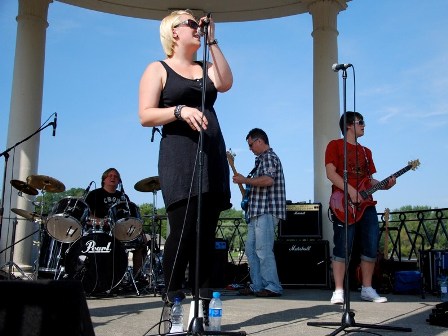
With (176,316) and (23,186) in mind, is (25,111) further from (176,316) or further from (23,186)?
(176,316)

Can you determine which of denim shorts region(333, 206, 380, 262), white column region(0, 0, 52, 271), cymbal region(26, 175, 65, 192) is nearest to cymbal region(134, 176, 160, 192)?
cymbal region(26, 175, 65, 192)

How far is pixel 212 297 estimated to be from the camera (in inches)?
113

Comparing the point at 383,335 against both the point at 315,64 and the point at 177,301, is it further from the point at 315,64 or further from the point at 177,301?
the point at 315,64

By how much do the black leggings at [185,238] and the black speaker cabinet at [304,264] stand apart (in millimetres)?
4542

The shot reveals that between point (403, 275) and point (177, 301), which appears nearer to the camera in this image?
point (177, 301)

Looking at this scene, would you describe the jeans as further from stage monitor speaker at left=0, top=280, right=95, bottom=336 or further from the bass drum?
stage monitor speaker at left=0, top=280, right=95, bottom=336

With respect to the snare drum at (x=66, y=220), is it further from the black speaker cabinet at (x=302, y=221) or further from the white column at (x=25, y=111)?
the black speaker cabinet at (x=302, y=221)

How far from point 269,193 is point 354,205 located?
1204 millimetres

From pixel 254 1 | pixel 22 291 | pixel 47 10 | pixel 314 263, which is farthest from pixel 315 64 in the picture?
pixel 22 291

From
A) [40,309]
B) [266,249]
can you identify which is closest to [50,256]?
[266,249]

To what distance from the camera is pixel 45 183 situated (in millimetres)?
6590

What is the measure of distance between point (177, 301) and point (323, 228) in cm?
554

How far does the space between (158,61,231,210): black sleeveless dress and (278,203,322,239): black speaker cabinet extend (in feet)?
15.4

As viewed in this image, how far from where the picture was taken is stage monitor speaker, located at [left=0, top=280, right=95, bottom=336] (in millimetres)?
1706
